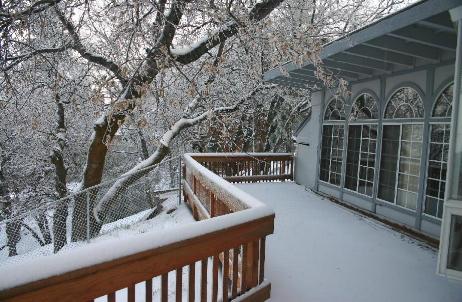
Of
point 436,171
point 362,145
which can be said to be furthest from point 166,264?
point 362,145

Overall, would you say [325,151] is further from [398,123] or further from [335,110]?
[398,123]

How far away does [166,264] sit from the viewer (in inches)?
95.7

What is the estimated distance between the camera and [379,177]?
730 centimetres

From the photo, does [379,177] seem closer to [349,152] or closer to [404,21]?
[349,152]

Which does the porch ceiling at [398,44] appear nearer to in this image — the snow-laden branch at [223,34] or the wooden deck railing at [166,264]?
the snow-laden branch at [223,34]

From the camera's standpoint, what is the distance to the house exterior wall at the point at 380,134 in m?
5.88

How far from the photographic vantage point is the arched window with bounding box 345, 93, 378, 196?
759cm

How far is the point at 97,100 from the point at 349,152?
21.1 ft

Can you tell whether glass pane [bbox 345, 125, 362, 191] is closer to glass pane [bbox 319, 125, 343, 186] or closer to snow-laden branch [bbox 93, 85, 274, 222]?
glass pane [bbox 319, 125, 343, 186]

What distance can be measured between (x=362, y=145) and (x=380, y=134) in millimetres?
710

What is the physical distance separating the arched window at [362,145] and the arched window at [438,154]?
158 cm

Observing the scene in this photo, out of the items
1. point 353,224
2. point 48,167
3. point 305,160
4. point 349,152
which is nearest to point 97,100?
point 353,224

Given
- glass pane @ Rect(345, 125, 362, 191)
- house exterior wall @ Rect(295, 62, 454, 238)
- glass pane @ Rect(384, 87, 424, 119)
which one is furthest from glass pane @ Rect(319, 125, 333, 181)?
glass pane @ Rect(384, 87, 424, 119)

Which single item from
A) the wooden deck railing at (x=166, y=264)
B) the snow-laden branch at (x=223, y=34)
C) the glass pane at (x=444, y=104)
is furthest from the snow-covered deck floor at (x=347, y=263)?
the snow-laden branch at (x=223, y=34)
